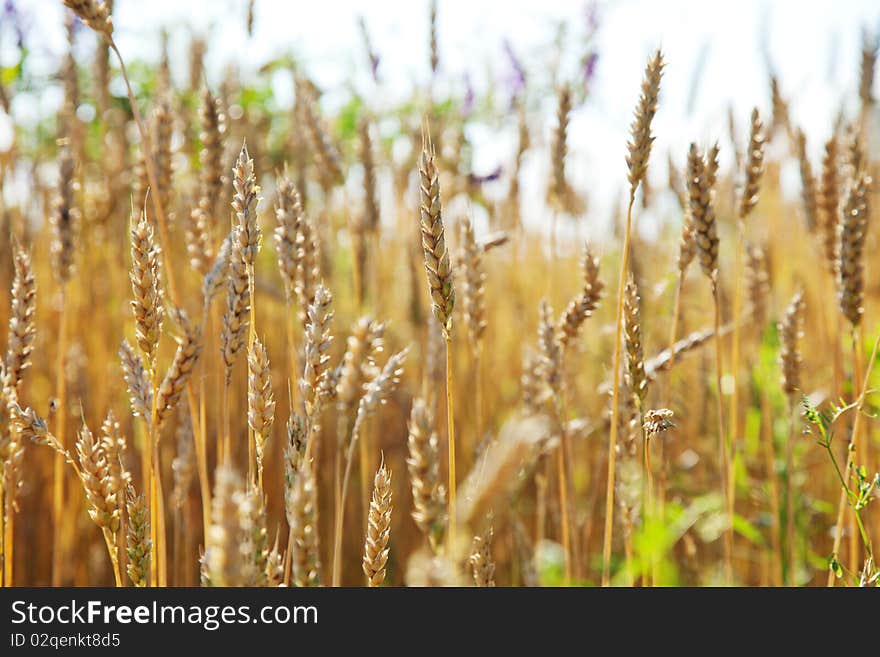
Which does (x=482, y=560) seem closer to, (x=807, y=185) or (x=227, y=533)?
(x=227, y=533)

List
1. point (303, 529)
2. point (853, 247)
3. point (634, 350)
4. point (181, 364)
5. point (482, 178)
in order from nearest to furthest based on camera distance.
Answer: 1. point (303, 529)
2. point (181, 364)
3. point (634, 350)
4. point (853, 247)
5. point (482, 178)

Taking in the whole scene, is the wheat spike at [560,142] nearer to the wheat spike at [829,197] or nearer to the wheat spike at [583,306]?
the wheat spike at [583,306]

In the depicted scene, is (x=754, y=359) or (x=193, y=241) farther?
(x=754, y=359)

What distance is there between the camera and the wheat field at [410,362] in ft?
2.83

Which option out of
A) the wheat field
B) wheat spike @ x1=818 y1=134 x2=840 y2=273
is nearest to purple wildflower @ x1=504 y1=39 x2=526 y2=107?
the wheat field

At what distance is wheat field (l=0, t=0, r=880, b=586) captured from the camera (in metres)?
0.86

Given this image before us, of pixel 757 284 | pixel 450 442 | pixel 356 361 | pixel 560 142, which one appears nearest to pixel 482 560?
pixel 450 442

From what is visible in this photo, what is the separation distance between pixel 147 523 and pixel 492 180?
1925 mm

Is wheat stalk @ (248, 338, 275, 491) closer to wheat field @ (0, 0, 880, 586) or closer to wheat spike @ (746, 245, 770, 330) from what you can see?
wheat field @ (0, 0, 880, 586)

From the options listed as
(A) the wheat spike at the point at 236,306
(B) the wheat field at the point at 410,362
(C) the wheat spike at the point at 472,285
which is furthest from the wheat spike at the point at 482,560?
(C) the wheat spike at the point at 472,285

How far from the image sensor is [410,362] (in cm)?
276

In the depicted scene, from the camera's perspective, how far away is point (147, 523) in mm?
907
